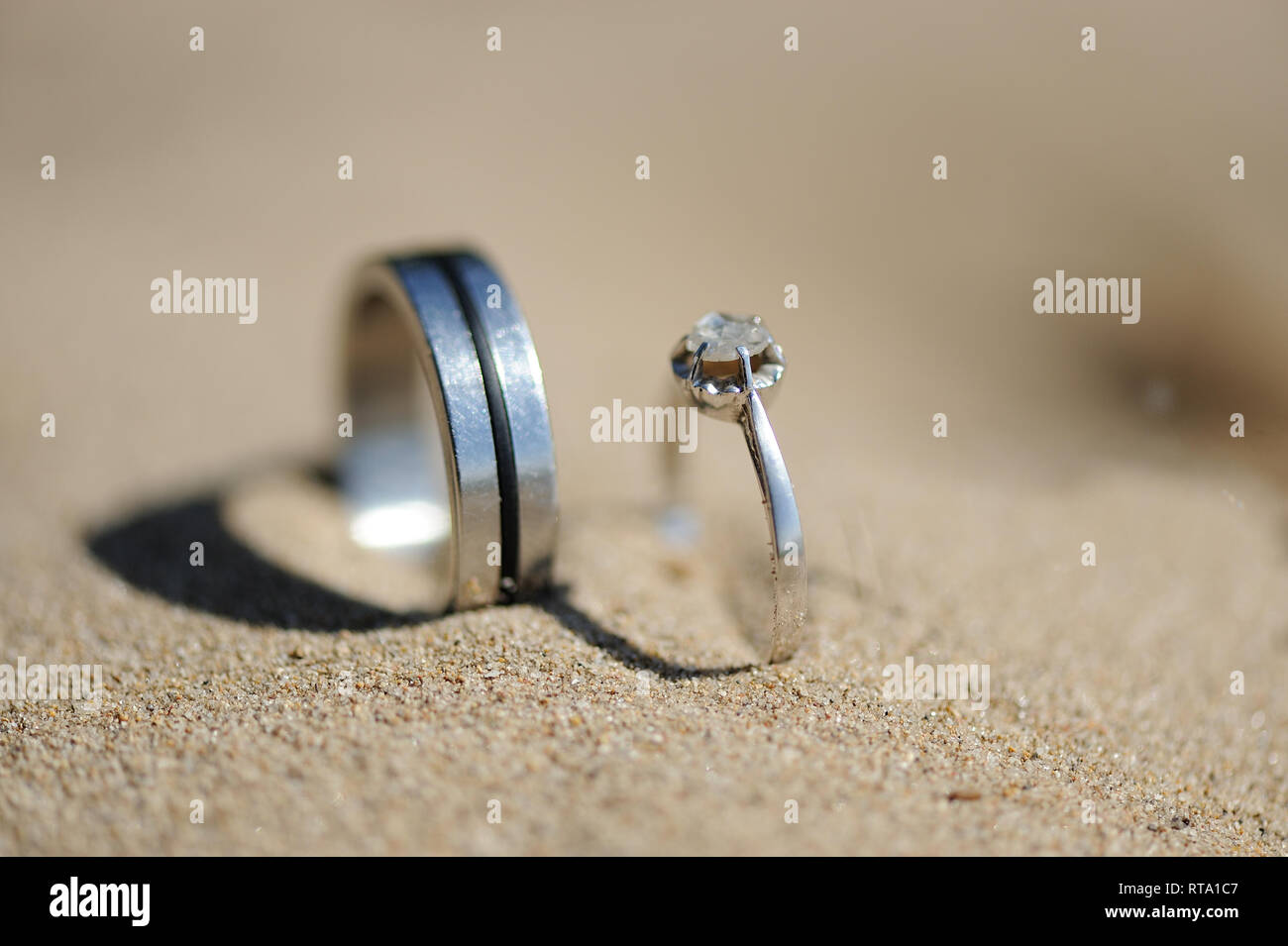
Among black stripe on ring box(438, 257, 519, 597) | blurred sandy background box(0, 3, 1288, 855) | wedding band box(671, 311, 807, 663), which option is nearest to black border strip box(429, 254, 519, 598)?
black stripe on ring box(438, 257, 519, 597)

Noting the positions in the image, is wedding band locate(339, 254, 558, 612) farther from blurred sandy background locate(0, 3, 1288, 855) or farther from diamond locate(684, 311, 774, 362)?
diamond locate(684, 311, 774, 362)

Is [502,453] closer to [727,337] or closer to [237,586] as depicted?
[727,337]

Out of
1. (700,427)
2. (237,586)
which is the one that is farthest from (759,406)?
(700,427)

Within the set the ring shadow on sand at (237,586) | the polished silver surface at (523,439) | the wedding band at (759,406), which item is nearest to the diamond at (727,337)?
the wedding band at (759,406)

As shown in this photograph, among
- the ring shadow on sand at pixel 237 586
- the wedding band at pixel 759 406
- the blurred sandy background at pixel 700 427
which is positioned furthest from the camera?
the ring shadow on sand at pixel 237 586

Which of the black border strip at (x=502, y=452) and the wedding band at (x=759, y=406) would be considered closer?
the wedding band at (x=759, y=406)

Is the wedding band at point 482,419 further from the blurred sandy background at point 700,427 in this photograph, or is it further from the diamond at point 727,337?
the diamond at point 727,337

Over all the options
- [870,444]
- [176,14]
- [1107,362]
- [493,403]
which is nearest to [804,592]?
[493,403]
